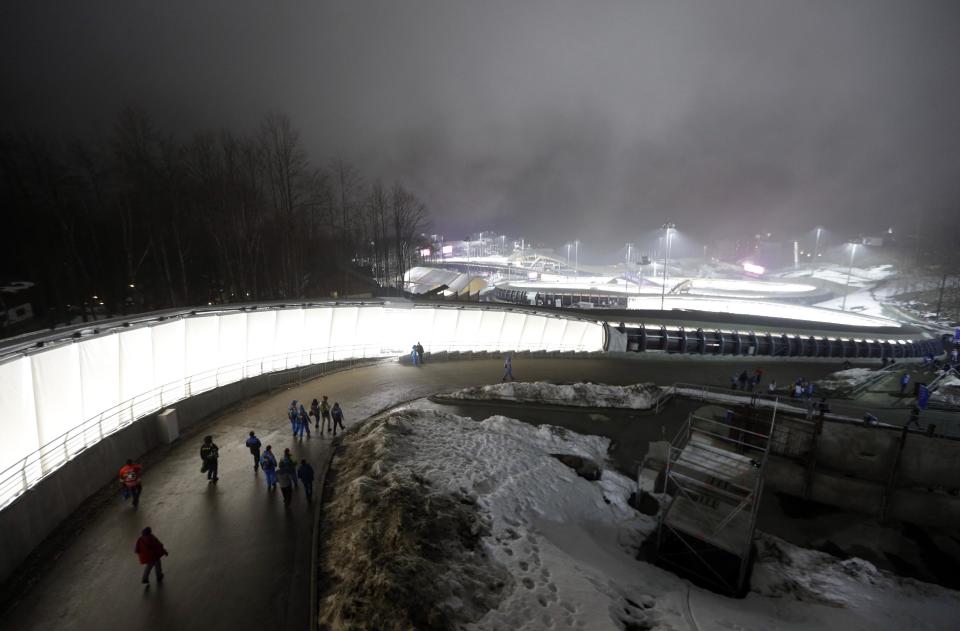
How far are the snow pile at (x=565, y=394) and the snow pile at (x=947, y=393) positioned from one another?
16190 millimetres

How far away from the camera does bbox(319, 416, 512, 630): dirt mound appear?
18.9 feet

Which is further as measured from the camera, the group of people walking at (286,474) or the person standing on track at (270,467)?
the person standing on track at (270,467)

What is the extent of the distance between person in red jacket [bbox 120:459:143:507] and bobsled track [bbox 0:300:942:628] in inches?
23.0

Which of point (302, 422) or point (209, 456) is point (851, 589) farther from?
point (209, 456)

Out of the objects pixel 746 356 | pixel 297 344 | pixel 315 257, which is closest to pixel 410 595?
pixel 297 344

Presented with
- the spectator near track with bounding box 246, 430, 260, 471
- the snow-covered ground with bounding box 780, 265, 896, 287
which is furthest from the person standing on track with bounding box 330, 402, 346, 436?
the snow-covered ground with bounding box 780, 265, 896, 287

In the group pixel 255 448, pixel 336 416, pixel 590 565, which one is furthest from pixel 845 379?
pixel 255 448

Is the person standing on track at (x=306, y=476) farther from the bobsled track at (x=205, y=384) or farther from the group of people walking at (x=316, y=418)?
the group of people walking at (x=316, y=418)

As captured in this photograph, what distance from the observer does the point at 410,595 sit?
5.91 m

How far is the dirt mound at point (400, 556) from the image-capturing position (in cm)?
576

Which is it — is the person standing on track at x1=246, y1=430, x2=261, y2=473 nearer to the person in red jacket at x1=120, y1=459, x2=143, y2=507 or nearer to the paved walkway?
the paved walkway

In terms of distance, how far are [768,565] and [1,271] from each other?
45221 mm

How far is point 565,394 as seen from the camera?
17.5 metres

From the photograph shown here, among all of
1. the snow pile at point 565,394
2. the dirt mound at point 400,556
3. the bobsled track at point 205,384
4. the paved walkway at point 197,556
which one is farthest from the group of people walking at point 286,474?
the snow pile at point 565,394
